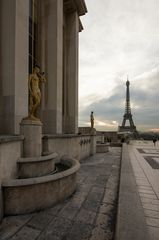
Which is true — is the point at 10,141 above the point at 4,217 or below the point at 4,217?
above

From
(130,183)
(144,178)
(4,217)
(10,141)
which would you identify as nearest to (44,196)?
(4,217)

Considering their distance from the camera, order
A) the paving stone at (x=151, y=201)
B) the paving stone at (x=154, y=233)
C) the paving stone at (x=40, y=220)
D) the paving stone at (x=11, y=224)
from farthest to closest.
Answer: the paving stone at (x=151, y=201) → the paving stone at (x=40, y=220) → the paving stone at (x=11, y=224) → the paving stone at (x=154, y=233)

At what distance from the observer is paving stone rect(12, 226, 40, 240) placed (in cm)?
331

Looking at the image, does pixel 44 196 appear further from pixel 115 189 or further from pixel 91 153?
pixel 91 153

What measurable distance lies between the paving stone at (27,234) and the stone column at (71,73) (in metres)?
12.9

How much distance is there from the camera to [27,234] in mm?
3428

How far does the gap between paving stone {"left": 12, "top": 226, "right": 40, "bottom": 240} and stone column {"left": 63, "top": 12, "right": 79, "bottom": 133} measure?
1292cm

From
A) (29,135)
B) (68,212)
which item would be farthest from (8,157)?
(68,212)

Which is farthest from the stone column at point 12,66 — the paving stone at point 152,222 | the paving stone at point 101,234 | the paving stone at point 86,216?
the paving stone at point 152,222

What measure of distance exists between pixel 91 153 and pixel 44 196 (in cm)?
1107

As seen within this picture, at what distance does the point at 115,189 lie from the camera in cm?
622

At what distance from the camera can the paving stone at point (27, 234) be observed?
10.9ft

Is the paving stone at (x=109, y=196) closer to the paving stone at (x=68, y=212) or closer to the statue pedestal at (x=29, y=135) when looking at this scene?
the paving stone at (x=68, y=212)

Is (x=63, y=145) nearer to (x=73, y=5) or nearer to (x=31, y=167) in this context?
(x=31, y=167)
